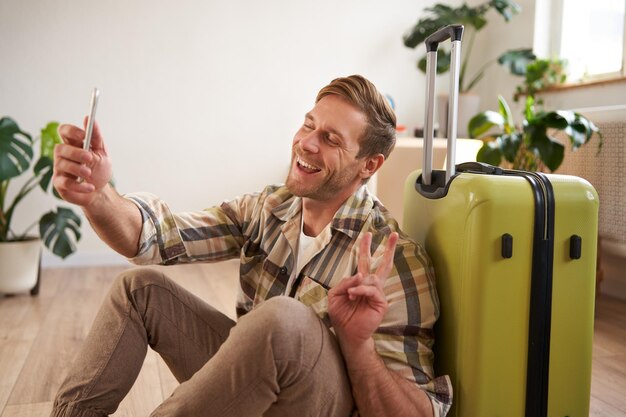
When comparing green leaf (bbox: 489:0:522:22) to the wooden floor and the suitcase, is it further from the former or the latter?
the suitcase

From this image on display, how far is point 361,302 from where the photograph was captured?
97 centimetres

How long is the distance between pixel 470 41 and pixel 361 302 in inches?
133

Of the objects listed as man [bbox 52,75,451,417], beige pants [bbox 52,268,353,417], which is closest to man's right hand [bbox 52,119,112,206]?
man [bbox 52,75,451,417]

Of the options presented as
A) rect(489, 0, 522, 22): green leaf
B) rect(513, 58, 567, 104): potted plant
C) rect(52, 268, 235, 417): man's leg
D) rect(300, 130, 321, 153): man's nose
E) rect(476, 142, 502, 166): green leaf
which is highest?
rect(489, 0, 522, 22): green leaf

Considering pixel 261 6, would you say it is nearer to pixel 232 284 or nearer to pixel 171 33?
pixel 171 33

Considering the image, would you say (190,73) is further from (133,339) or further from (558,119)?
(133,339)

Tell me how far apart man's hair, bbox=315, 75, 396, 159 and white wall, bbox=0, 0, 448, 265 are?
2.52m

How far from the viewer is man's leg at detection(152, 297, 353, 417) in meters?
0.95

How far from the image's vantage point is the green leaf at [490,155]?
251 cm

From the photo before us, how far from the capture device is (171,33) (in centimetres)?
364

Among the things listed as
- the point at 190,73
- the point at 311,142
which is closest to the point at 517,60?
the point at 190,73

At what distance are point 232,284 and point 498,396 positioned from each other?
7.02ft

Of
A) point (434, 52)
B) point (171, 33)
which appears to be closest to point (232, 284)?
point (171, 33)

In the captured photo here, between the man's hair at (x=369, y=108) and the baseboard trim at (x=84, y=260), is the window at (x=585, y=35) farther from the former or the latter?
the baseboard trim at (x=84, y=260)
